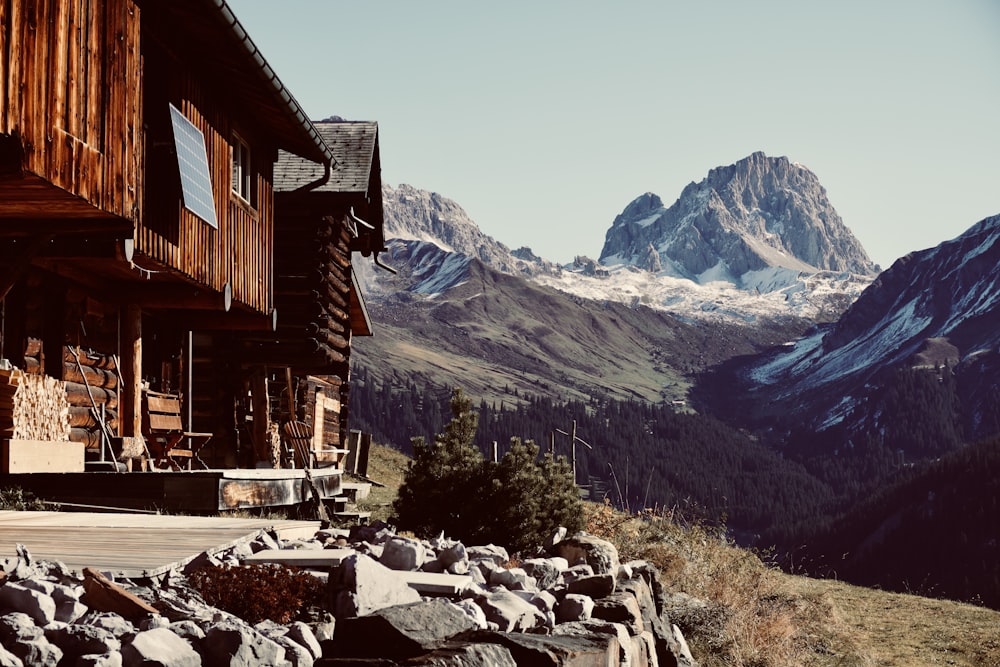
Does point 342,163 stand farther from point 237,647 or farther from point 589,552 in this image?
point 237,647

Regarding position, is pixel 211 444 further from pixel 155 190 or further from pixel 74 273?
pixel 155 190

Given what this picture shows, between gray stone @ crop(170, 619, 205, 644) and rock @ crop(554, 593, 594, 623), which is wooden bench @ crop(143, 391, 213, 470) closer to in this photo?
rock @ crop(554, 593, 594, 623)

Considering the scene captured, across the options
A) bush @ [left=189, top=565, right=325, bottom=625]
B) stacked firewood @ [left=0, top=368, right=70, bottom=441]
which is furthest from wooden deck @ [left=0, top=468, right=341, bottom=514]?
bush @ [left=189, top=565, right=325, bottom=625]

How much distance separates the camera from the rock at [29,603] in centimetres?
541

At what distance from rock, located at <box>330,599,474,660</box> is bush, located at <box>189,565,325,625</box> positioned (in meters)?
0.69

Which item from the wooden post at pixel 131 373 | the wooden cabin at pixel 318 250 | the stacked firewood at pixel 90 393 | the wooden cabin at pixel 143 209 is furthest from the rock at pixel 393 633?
the wooden cabin at pixel 318 250

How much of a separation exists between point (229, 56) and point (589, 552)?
8.27m

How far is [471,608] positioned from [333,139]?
18.0 metres

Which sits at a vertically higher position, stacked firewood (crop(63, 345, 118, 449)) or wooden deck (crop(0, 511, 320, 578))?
stacked firewood (crop(63, 345, 118, 449))

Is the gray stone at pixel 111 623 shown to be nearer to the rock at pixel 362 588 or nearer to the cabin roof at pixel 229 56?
the rock at pixel 362 588

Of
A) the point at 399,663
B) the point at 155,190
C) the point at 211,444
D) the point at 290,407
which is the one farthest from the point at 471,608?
the point at 290,407

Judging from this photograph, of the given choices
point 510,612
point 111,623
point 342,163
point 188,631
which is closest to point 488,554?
point 510,612

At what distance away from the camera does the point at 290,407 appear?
23156 millimetres

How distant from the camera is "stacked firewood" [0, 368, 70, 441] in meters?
12.8
